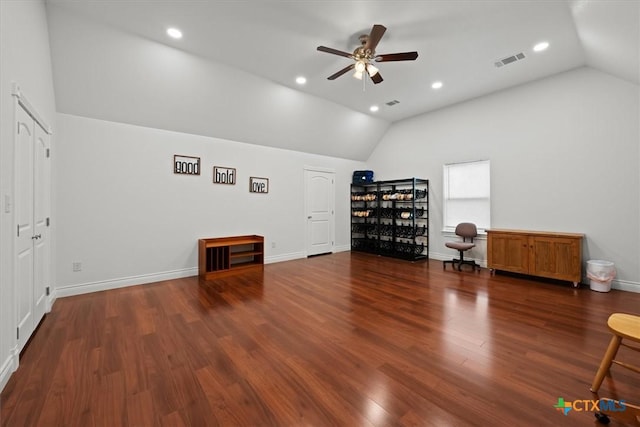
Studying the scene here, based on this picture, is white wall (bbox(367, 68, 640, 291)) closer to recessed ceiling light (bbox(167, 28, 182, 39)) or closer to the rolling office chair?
the rolling office chair

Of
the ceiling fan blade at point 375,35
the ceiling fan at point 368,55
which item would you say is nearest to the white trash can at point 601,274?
the ceiling fan at point 368,55

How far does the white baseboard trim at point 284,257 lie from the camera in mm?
5941

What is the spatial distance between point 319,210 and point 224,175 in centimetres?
262

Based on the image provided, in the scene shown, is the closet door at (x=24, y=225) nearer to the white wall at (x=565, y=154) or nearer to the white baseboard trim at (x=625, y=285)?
the white wall at (x=565, y=154)

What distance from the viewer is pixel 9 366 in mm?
1950

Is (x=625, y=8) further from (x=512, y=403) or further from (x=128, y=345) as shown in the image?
(x=128, y=345)

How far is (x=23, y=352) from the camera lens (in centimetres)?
231

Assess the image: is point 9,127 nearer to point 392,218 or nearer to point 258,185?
point 258,185

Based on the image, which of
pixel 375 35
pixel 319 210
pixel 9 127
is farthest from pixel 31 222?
pixel 319 210

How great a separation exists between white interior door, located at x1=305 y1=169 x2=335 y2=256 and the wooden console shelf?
1564 millimetres

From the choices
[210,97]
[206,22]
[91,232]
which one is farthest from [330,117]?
[91,232]

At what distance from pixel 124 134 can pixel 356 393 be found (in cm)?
495

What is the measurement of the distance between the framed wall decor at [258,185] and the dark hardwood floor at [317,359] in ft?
8.40
